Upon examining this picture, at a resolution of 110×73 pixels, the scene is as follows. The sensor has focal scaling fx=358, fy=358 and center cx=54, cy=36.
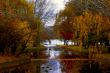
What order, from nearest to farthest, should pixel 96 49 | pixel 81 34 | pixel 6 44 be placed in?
pixel 6 44, pixel 81 34, pixel 96 49

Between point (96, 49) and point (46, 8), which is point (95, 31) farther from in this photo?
point (46, 8)

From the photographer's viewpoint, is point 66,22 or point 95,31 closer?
point 95,31

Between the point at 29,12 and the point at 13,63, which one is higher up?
the point at 29,12

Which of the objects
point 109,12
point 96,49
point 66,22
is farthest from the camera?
point 66,22

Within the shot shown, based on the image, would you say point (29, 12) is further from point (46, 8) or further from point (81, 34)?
point (46, 8)

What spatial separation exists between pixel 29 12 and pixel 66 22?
101ft

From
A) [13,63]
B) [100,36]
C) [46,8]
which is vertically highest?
[46,8]

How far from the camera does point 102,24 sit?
4788cm

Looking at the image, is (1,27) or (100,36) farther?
(100,36)

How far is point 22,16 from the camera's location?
150 ft

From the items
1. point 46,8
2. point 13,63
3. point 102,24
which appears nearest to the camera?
point 13,63

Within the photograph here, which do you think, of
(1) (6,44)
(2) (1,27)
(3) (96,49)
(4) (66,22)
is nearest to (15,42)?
(1) (6,44)

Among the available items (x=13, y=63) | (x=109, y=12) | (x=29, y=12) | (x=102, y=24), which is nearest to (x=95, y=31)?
(x=102, y=24)

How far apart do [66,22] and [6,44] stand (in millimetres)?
37420
